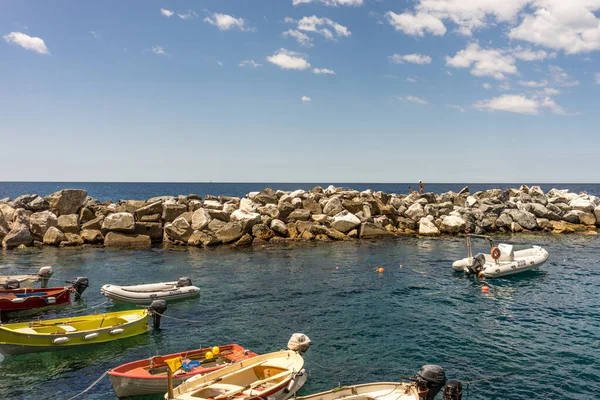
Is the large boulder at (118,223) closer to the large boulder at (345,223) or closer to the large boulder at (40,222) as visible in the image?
the large boulder at (40,222)

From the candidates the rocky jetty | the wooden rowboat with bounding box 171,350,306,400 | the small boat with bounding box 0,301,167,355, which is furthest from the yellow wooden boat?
the rocky jetty

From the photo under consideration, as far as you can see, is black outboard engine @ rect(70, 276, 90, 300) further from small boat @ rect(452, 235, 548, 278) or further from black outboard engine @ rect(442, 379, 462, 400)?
small boat @ rect(452, 235, 548, 278)

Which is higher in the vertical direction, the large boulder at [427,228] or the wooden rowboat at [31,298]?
the large boulder at [427,228]

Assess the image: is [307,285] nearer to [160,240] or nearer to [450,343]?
[450,343]

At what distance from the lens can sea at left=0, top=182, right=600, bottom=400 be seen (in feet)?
47.1

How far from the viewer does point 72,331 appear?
1691cm

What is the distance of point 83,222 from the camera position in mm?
40938

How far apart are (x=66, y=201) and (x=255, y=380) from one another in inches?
1412

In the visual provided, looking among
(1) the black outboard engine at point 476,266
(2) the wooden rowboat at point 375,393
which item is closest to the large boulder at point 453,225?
(1) the black outboard engine at point 476,266

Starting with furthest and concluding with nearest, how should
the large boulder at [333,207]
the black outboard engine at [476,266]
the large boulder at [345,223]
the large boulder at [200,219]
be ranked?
the large boulder at [333,207] → the large boulder at [345,223] → the large boulder at [200,219] → the black outboard engine at [476,266]

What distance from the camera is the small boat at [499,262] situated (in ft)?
92.1

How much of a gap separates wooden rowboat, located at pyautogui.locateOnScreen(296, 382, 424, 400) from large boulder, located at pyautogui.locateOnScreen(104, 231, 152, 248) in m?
30.5

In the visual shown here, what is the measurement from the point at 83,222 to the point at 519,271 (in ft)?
127

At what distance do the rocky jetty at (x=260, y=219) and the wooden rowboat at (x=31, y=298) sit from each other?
15503 mm
